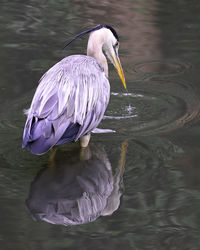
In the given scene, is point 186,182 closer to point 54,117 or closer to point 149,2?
point 54,117

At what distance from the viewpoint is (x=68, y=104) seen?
5.66m

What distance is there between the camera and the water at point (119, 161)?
15.4ft

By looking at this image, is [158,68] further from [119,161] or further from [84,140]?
[119,161]

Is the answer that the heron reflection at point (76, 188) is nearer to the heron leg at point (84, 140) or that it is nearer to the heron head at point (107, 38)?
the heron leg at point (84, 140)

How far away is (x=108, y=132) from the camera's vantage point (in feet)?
21.0

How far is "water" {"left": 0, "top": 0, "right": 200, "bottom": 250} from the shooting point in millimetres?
4707

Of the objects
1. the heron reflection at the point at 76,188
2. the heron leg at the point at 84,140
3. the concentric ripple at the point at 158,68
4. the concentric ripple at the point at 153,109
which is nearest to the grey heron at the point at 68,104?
the heron leg at the point at 84,140

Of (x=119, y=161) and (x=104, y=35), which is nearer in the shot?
(x=119, y=161)

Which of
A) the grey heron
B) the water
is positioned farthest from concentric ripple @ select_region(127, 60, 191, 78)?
the grey heron

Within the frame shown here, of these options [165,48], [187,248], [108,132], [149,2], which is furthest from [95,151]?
[149,2]

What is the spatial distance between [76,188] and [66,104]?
0.76m

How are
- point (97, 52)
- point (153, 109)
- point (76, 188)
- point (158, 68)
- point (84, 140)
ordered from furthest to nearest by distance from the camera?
point (158, 68) < point (153, 109) < point (97, 52) < point (84, 140) < point (76, 188)

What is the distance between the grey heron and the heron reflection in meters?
0.23

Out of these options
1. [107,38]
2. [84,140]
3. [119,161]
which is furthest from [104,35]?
[119,161]
